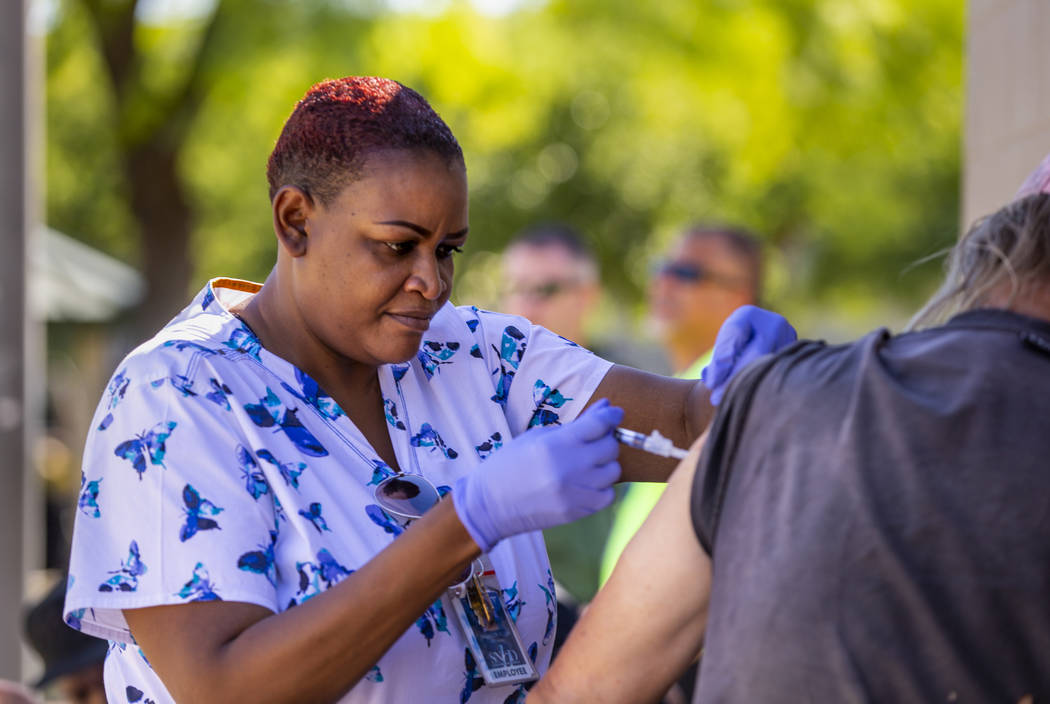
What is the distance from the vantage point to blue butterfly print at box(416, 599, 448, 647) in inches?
68.1

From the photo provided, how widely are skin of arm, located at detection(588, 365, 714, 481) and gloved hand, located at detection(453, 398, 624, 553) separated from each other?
0.44 m

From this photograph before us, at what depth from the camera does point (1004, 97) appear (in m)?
3.28

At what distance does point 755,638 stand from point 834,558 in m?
0.14

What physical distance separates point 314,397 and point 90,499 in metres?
0.38

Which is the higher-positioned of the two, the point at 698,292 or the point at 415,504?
the point at 698,292

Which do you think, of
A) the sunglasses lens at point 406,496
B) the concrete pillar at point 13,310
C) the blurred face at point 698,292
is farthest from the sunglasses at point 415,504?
the concrete pillar at point 13,310

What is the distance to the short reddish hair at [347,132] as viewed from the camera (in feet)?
5.85

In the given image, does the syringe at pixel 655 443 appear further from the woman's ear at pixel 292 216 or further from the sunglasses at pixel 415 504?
the woman's ear at pixel 292 216

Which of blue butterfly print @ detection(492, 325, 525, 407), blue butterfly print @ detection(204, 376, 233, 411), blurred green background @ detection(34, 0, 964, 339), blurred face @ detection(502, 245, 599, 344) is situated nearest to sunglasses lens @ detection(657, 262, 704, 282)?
blurred face @ detection(502, 245, 599, 344)

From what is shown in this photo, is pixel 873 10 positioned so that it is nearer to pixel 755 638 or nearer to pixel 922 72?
pixel 922 72

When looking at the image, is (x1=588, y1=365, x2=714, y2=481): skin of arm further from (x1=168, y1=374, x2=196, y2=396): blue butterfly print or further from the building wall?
the building wall

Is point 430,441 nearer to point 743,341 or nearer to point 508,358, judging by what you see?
point 508,358

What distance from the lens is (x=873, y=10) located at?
8.12 metres

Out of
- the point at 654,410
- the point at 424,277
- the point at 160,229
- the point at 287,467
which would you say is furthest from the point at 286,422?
the point at 160,229
